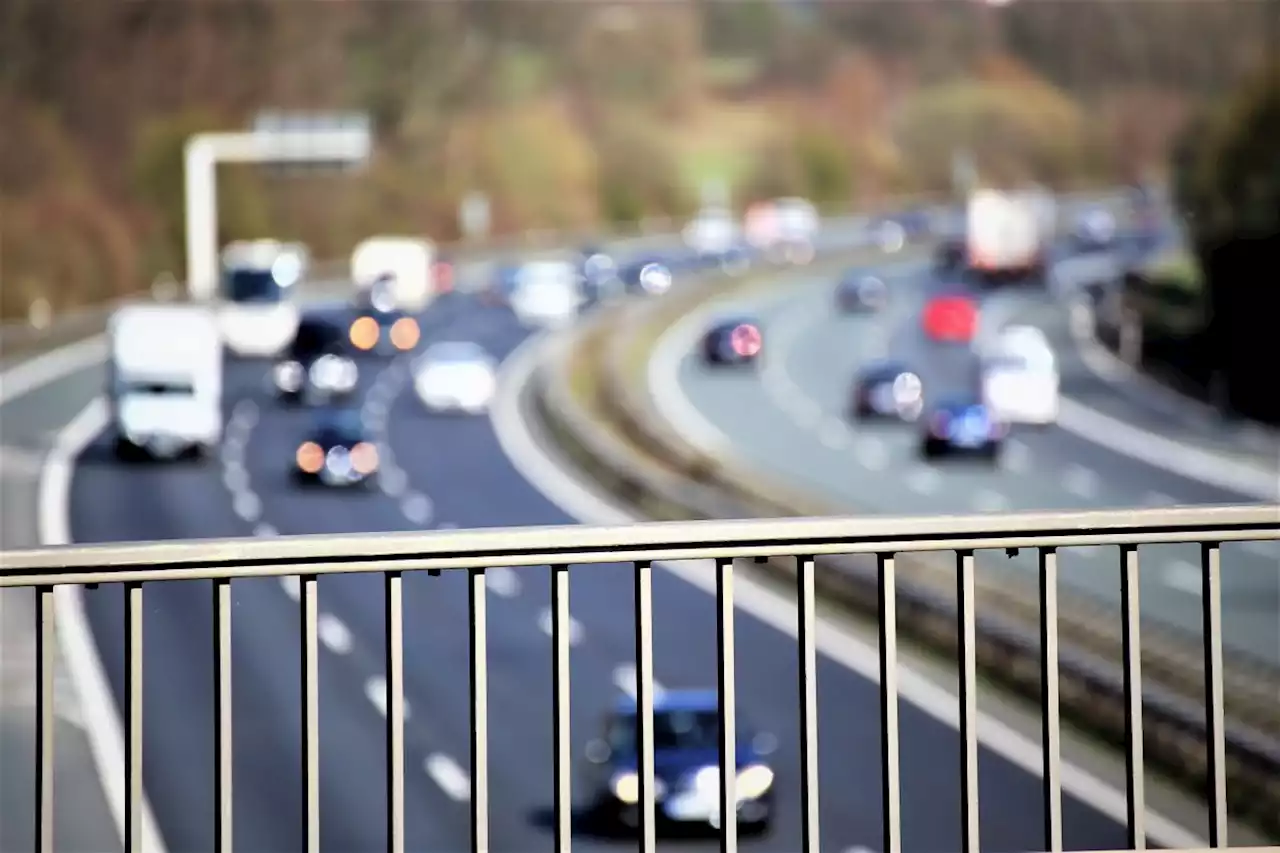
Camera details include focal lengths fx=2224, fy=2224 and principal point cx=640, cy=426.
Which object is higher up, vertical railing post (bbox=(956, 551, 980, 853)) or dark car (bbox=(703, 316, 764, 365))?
dark car (bbox=(703, 316, 764, 365))

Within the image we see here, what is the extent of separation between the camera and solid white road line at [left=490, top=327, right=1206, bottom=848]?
1355cm

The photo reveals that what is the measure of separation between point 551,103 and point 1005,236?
19.8ft

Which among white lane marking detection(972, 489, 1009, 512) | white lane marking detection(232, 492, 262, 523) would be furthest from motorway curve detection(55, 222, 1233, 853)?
white lane marking detection(972, 489, 1009, 512)

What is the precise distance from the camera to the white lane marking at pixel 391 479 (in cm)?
2339

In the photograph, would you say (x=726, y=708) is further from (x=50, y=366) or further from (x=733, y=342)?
(x=733, y=342)

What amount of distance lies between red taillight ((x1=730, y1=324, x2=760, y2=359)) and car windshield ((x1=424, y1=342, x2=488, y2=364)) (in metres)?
5.85

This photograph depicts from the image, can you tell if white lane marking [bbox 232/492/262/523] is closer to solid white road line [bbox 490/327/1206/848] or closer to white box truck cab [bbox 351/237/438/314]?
white box truck cab [bbox 351/237/438/314]

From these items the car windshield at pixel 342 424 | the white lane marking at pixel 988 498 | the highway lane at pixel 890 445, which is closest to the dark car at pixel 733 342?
the highway lane at pixel 890 445

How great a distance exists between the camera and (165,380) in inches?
812

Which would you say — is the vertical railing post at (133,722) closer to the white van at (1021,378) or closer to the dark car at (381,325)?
the dark car at (381,325)

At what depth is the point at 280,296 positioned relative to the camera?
21938 mm

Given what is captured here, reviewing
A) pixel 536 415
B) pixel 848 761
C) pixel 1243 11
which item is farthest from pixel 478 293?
pixel 1243 11

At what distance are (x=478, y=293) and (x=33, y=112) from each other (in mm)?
6138

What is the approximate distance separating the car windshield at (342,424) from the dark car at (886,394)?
692cm
